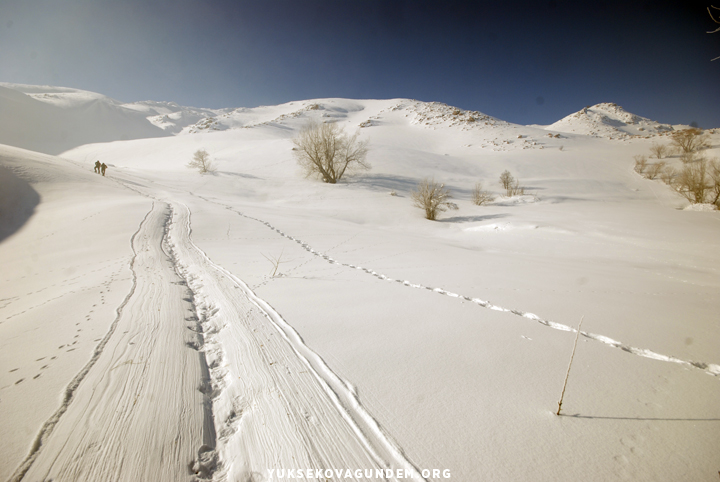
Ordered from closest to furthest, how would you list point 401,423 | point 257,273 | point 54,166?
point 401,423 < point 257,273 < point 54,166

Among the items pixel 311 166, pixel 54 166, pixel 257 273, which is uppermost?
pixel 311 166

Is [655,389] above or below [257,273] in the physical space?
above

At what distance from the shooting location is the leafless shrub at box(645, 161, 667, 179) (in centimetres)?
2283

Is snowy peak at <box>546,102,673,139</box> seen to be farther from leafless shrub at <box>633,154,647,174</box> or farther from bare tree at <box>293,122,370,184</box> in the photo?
bare tree at <box>293,122,370,184</box>

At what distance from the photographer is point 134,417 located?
1.45 metres

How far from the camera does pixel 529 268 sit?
4.90 meters

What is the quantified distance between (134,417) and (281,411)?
775 mm

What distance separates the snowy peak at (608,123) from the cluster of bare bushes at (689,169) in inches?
1122

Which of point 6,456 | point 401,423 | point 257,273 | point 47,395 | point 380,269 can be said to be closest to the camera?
point 6,456

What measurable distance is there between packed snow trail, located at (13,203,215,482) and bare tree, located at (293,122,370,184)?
19.5 m

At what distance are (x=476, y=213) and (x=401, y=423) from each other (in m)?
13.9

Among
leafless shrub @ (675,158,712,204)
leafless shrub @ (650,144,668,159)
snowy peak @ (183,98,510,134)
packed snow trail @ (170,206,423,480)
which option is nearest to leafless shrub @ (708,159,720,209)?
leafless shrub @ (675,158,712,204)

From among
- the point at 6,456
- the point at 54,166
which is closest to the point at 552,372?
the point at 6,456

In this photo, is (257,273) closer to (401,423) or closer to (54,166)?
(401,423)
